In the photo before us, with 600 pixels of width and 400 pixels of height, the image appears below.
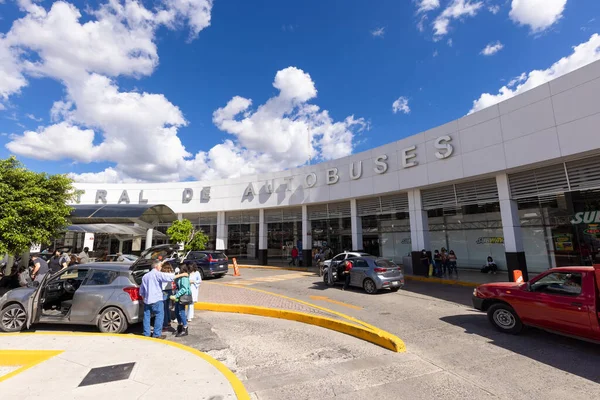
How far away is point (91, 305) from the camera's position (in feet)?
22.7

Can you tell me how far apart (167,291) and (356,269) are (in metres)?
8.08

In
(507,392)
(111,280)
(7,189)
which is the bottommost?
(507,392)

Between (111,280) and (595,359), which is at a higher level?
(111,280)

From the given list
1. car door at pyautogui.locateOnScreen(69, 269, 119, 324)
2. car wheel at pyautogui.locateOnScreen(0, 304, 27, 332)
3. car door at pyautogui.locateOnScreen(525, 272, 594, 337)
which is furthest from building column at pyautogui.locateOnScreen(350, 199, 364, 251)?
car wheel at pyautogui.locateOnScreen(0, 304, 27, 332)

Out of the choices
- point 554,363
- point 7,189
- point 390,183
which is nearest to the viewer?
point 554,363

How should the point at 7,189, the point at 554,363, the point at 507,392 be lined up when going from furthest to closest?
the point at 7,189, the point at 554,363, the point at 507,392

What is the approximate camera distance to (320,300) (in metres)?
11.0

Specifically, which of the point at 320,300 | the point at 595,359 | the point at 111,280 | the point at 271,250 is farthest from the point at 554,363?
the point at 271,250

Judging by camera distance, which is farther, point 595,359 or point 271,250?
point 271,250

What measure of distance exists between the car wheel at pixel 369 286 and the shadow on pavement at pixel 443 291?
1.76 m

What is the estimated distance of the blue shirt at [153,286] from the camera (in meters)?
6.34

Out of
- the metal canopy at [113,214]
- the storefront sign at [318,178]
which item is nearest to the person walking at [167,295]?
the storefront sign at [318,178]

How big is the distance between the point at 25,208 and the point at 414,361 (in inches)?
540

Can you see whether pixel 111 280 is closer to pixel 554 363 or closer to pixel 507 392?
pixel 507 392
